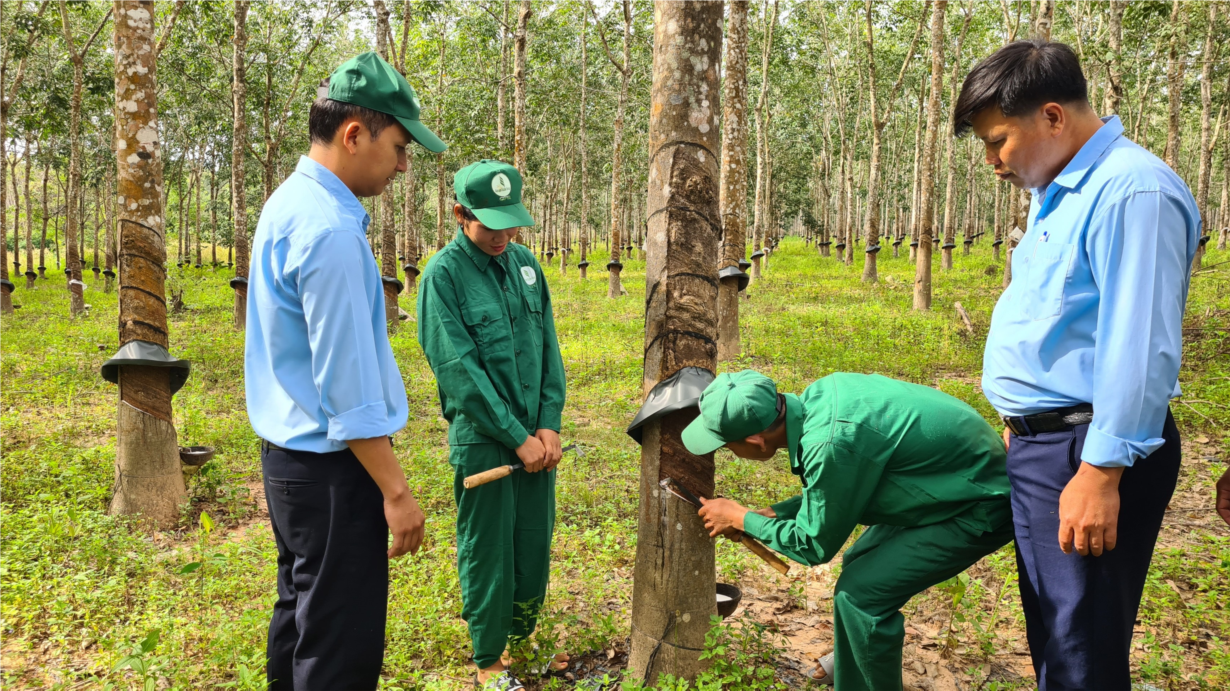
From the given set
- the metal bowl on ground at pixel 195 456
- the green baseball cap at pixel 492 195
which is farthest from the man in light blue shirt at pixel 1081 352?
the metal bowl on ground at pixel 195 456

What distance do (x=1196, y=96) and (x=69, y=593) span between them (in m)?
28.4

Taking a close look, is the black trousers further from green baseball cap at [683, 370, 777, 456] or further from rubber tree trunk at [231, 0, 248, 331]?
rubber tree trunk at [231, 0, 248, 331]

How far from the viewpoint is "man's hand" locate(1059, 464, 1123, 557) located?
67.2 inches

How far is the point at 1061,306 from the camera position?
5.94 feet

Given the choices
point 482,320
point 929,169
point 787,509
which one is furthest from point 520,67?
point 787,509

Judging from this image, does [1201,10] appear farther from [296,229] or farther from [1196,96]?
[296,229]

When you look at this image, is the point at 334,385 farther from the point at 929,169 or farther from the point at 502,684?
the point at 929,169

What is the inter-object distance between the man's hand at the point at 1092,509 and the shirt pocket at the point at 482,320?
195 cm

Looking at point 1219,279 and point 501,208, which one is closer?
point 501,208

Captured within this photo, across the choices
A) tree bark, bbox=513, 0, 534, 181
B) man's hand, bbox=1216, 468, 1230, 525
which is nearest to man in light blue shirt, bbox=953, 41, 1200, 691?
man's hand, bbox=1216, 468, 1230, 525

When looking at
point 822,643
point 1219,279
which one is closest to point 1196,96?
point 1219,279

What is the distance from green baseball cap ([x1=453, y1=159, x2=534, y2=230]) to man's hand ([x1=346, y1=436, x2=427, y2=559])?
107 centimetres

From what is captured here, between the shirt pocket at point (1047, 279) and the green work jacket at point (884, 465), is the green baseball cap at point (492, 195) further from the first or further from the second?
the shirt pocket at point (1047, 279)

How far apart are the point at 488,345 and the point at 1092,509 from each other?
2.01 metres
